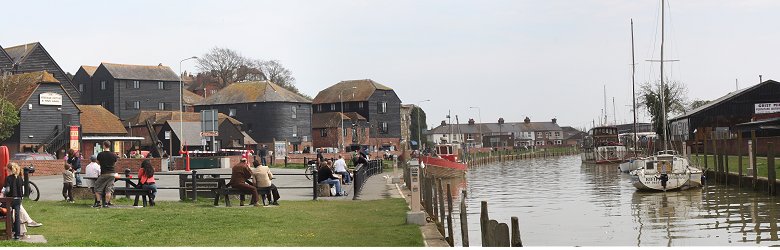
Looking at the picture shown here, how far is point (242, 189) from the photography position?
26.4 metres

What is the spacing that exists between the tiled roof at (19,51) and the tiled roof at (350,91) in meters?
47.7

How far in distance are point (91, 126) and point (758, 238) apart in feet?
230

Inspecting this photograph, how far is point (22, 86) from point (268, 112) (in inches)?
1549

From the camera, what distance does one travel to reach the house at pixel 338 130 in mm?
123625

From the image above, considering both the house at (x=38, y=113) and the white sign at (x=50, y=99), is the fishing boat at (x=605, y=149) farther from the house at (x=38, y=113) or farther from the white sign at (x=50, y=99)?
the white sign at (x=50, y=99)

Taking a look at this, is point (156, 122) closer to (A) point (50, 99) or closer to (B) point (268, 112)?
(B) point (268, 112)

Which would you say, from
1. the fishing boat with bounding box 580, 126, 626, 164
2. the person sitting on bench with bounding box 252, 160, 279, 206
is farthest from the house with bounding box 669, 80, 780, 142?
the person sitting on bench with bounding box 252, 160, 279, 206

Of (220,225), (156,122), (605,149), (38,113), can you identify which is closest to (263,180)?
(220,225)

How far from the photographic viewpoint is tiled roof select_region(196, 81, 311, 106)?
11500 cm

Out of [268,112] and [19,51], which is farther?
[268,112]

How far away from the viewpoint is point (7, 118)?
234 ft

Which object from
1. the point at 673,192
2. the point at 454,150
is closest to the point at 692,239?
the point at 673,192

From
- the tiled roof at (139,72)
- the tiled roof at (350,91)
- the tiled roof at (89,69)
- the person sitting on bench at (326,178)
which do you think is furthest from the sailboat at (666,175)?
the tiled roof at (350,91)

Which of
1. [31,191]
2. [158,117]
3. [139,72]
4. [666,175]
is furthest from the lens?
[139,72]
